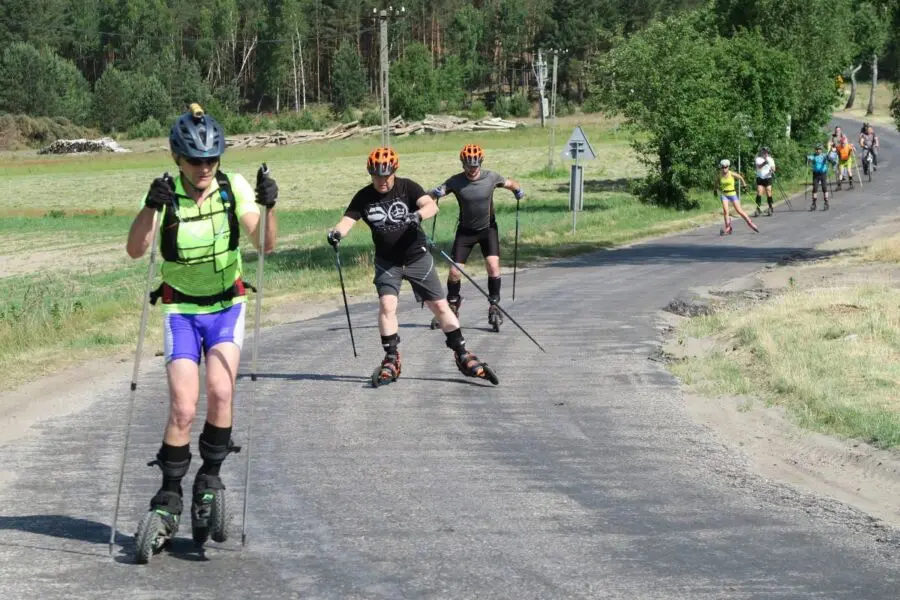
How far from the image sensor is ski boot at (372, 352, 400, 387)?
483 inches

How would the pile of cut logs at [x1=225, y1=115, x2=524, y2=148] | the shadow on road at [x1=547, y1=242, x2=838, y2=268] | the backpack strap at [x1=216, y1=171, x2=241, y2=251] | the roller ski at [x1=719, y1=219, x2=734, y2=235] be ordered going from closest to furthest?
the backpack strap at [x1=216, y1=171, x2=241, y2=251] → the shadow on road at [x1=547, y1=242, x2=838, y2=268] → the roller ski at [x1=719, y1=219, x2=734, y2=235] → the pile of cut logs at [x1=225, y1=115, x2=524, y2=148]

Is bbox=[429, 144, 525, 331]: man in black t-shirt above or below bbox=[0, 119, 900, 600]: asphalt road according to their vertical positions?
above

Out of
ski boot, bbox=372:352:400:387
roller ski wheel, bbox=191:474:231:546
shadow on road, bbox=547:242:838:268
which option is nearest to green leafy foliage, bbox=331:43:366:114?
shadow on road, bbox=547:242:838:268

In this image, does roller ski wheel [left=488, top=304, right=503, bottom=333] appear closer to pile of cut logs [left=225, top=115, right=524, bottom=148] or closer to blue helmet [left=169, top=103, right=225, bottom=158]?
blue helmet [left=169, top=103, right=225, bottom=158]

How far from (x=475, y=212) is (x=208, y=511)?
31.3ft

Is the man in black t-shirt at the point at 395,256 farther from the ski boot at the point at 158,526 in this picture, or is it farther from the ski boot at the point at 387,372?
the ski boot at the point at 158,526

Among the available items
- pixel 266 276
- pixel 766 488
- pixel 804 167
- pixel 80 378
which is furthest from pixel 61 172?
pixel 766 488

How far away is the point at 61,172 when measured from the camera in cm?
8275

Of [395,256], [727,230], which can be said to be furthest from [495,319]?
[727,230]

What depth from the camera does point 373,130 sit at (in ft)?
348

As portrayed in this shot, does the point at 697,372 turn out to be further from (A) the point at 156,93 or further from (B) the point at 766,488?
(A) the point at 156,93

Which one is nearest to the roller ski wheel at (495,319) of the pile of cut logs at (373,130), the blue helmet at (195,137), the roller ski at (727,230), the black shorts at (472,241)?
the black shorts at (472,241)

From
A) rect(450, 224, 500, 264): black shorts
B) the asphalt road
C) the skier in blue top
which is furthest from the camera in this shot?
the skier in blue top

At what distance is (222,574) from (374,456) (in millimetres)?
3075
